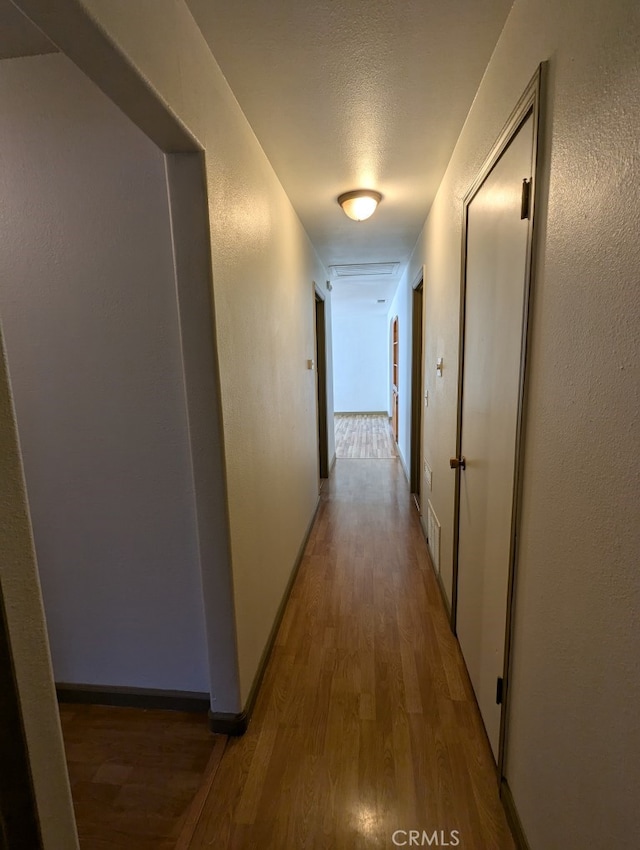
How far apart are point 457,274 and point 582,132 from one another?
3.90 ft

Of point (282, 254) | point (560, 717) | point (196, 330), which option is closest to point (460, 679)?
point (560, 717)

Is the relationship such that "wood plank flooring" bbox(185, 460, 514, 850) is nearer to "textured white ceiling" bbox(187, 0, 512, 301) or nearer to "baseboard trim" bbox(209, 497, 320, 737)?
"baseboard trim" bbox(209, 497, 320, 737)

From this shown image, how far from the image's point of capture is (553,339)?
0.95m

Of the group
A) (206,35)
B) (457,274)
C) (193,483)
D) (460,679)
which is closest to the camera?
(206,35)

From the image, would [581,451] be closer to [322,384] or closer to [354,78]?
[354,78]

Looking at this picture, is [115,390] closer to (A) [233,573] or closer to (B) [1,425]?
(A) [233,573]

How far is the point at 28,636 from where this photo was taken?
0.57m

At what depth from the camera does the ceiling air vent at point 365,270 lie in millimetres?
4656

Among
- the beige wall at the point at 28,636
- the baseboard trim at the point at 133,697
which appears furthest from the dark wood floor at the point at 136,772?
the beige wall at the point at 28,636

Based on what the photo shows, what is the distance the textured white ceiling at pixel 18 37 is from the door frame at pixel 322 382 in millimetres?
3079

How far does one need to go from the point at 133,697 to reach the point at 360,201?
2826 mm

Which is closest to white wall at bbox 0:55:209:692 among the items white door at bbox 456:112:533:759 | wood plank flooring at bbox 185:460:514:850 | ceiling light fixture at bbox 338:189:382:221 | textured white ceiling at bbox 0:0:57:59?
textured white ceiling at bbox 0:0:57:59

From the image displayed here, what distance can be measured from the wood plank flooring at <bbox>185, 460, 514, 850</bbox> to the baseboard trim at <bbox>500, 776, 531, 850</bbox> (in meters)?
0.03

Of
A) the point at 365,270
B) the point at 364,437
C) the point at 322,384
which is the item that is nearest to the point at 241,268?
the point at 322,384
